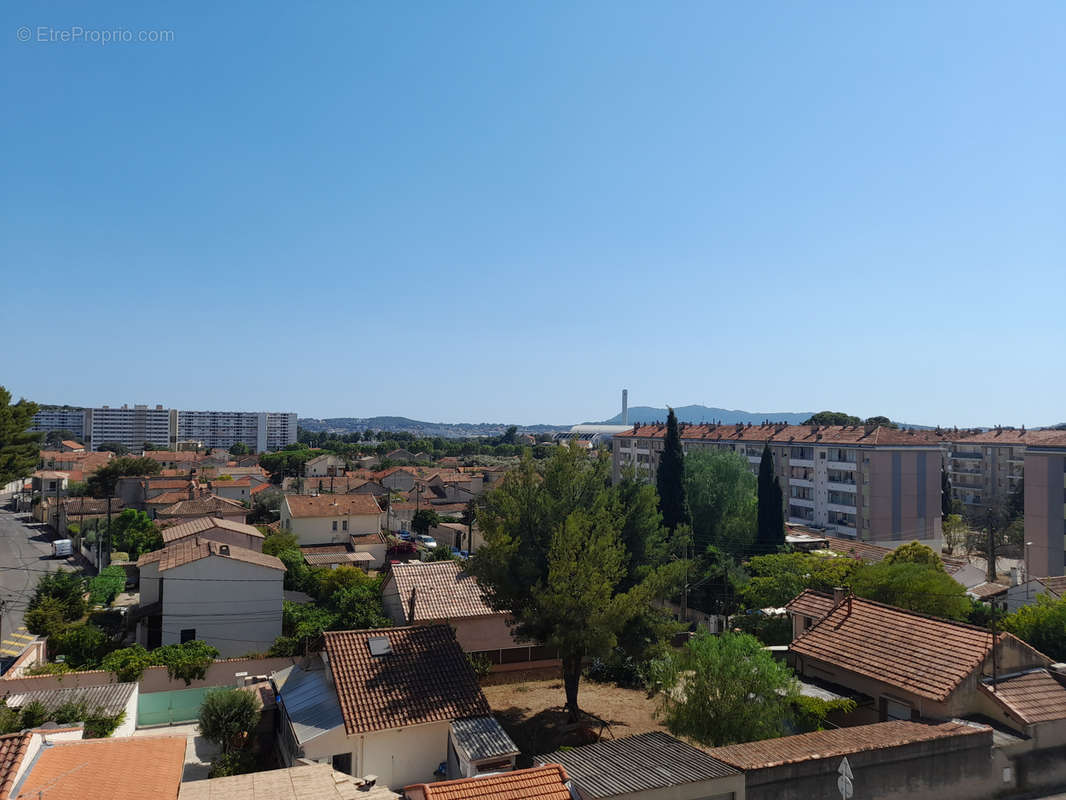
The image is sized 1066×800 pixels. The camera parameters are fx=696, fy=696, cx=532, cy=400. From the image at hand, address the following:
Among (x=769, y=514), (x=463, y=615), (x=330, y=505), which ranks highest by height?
(x=769, y=514)

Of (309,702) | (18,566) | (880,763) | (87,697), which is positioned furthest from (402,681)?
(18,566)

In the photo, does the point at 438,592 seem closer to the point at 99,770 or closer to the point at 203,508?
the point at 99,770

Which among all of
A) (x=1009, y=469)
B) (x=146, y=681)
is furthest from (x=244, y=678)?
(x=1009, y=469)

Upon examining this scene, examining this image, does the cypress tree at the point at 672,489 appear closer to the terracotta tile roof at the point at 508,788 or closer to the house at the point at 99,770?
the terracotta tile roof at the point at 508,788

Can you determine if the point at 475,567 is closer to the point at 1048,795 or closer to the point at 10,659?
the point at 1048,795

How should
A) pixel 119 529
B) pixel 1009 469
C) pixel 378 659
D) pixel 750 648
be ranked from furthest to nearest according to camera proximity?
pixel 1009 469 → pixel 119 529 → pixel 378 659 → pixel 750 648

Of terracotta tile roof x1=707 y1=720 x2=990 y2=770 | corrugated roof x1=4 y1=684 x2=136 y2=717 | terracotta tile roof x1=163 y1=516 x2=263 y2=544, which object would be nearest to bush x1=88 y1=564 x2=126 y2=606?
terracotta tile roof x1=163 y1=516 x2=263 y2=544
